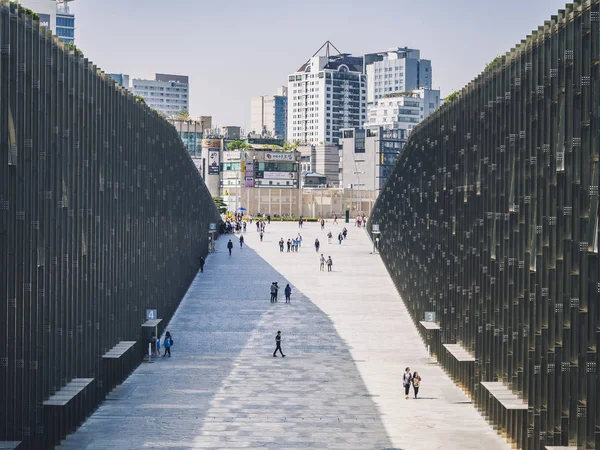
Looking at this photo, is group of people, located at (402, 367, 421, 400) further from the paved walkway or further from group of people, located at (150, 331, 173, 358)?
group of people, located at (150, 331, 173, 358)

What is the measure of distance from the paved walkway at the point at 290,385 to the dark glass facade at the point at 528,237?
1875 millimetres

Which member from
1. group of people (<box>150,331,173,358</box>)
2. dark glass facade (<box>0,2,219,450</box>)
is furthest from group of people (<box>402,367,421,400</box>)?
group of people (<box>150,331,173,358</box>)

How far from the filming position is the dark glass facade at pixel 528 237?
21.5 meters

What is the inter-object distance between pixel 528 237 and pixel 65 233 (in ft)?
38.9

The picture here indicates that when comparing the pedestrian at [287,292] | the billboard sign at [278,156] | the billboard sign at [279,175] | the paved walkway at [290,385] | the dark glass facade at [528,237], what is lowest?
the paved walkway at [290,385]

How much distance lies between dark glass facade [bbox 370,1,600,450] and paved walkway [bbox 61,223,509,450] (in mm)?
1875

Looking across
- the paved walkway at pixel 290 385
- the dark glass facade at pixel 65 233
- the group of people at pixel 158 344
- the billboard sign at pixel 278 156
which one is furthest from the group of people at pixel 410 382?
the billboard sign at pixel 278 156

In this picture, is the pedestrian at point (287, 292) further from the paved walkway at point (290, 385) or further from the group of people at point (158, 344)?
the group of people at point (158, 344)

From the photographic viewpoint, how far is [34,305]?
25125 millimetres

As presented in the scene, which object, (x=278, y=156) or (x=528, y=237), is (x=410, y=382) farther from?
(x=278, y=156)

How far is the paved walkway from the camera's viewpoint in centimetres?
2845

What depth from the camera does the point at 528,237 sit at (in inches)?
1053

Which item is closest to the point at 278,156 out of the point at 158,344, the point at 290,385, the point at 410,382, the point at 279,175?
the point at 279,175

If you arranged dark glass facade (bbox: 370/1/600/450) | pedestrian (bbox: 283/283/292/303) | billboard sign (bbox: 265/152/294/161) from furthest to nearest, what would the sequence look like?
billboard sign (bbox: 265/152/294/161), pedestrian (bbox: 283/283/292/303), dark glass facade (bbox: 370/1/600/450)
